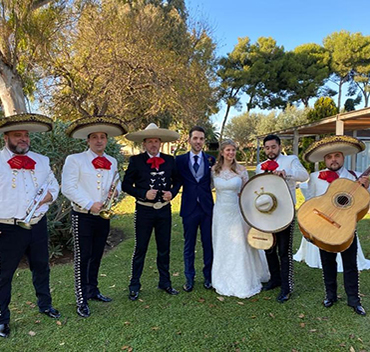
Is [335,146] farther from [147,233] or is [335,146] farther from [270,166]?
[147,233]

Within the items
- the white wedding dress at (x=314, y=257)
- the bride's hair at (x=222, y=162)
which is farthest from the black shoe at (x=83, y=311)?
the white wedding dress at (x=314, y=257)

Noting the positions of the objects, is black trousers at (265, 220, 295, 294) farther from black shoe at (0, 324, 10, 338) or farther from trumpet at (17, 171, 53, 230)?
black shoe at (0, 324, 10, 338)

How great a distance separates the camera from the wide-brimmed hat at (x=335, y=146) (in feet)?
11.3

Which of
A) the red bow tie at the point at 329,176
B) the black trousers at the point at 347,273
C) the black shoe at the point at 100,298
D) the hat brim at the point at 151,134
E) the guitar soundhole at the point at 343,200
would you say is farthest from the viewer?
the black shoe at the point at 100,298

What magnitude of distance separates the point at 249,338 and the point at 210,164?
2183 mm

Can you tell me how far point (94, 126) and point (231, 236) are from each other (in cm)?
219

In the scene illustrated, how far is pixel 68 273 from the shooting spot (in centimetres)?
506

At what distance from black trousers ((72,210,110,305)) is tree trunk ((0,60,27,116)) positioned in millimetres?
5332

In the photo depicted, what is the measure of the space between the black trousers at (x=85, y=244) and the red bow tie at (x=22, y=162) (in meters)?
0.71

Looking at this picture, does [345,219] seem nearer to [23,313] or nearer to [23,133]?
[23,133]

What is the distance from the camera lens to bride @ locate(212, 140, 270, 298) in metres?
4.02

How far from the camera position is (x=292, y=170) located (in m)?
3.91

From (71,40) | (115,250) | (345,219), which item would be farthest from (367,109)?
(71,40)

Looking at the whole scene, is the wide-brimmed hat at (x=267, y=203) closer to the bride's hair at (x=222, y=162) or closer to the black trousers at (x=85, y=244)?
the bride's hair at (x=222, y=162)
